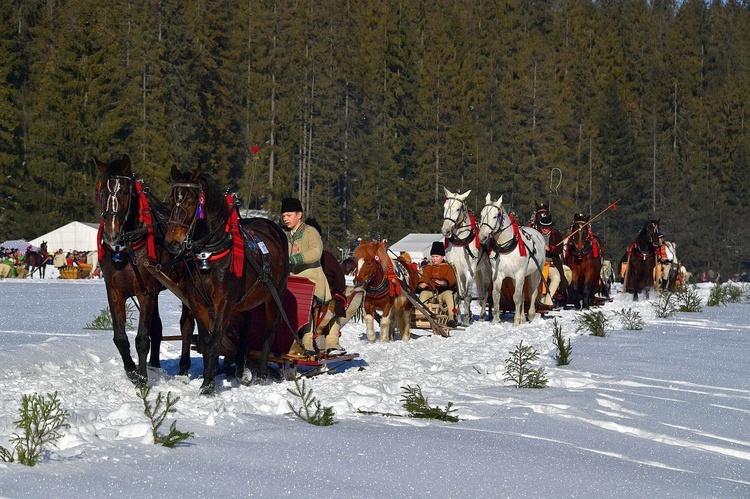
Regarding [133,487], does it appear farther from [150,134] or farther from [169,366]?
[150,134]

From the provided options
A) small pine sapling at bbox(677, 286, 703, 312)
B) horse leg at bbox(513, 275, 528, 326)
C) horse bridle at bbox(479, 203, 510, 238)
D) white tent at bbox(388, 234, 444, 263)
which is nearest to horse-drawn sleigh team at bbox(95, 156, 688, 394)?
horse bridle at bbox(479, 203, 510, 238)

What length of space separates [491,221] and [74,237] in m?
43.9

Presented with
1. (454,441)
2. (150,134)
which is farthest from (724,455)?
(150,134)

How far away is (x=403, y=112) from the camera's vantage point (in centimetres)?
8506

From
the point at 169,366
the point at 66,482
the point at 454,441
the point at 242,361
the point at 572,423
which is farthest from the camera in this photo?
the point at 169,366

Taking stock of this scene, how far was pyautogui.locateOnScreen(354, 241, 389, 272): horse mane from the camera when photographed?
15.6 m

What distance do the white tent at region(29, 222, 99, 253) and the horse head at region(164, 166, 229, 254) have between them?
162ft

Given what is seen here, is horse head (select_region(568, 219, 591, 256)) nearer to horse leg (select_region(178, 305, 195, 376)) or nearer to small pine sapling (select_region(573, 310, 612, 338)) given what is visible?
small pine sapling (select_region(573, 310, 612, 338))

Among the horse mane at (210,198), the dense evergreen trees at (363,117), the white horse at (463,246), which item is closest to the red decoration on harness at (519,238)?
the white horse at (463,246)

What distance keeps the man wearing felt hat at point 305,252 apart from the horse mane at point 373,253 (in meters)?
2.95

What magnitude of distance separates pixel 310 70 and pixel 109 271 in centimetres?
7154

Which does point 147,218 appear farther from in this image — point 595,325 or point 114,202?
point 595,325

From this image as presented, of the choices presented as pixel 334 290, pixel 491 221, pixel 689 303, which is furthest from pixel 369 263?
pixel 689 303

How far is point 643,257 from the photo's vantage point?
26.3 meters
